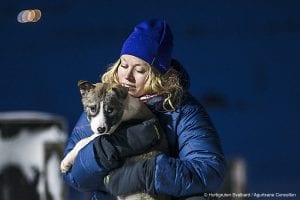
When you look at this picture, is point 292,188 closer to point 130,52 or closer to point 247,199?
point 247,199

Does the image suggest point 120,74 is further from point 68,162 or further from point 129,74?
point 68,162

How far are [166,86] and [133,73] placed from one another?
118mm

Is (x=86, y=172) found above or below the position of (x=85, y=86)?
below

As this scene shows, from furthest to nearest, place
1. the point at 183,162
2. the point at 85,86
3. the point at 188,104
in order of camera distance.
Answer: the point at 85,86 → the point at 188,104 → the point at 183,162

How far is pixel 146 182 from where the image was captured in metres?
2.42

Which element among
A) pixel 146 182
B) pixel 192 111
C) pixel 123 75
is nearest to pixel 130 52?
pixel 123 75

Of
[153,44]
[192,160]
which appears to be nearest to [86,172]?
[192,160]

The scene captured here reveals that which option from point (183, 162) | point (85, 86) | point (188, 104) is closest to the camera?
point (183, 162)

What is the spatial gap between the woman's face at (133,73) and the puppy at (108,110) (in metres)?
0.03

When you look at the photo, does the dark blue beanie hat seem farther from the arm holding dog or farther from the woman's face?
the arm holding dog

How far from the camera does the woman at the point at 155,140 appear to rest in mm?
2414

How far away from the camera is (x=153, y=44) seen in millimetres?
2635

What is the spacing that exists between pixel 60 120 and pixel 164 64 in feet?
6.64

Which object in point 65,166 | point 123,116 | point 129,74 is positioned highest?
point 129,74
